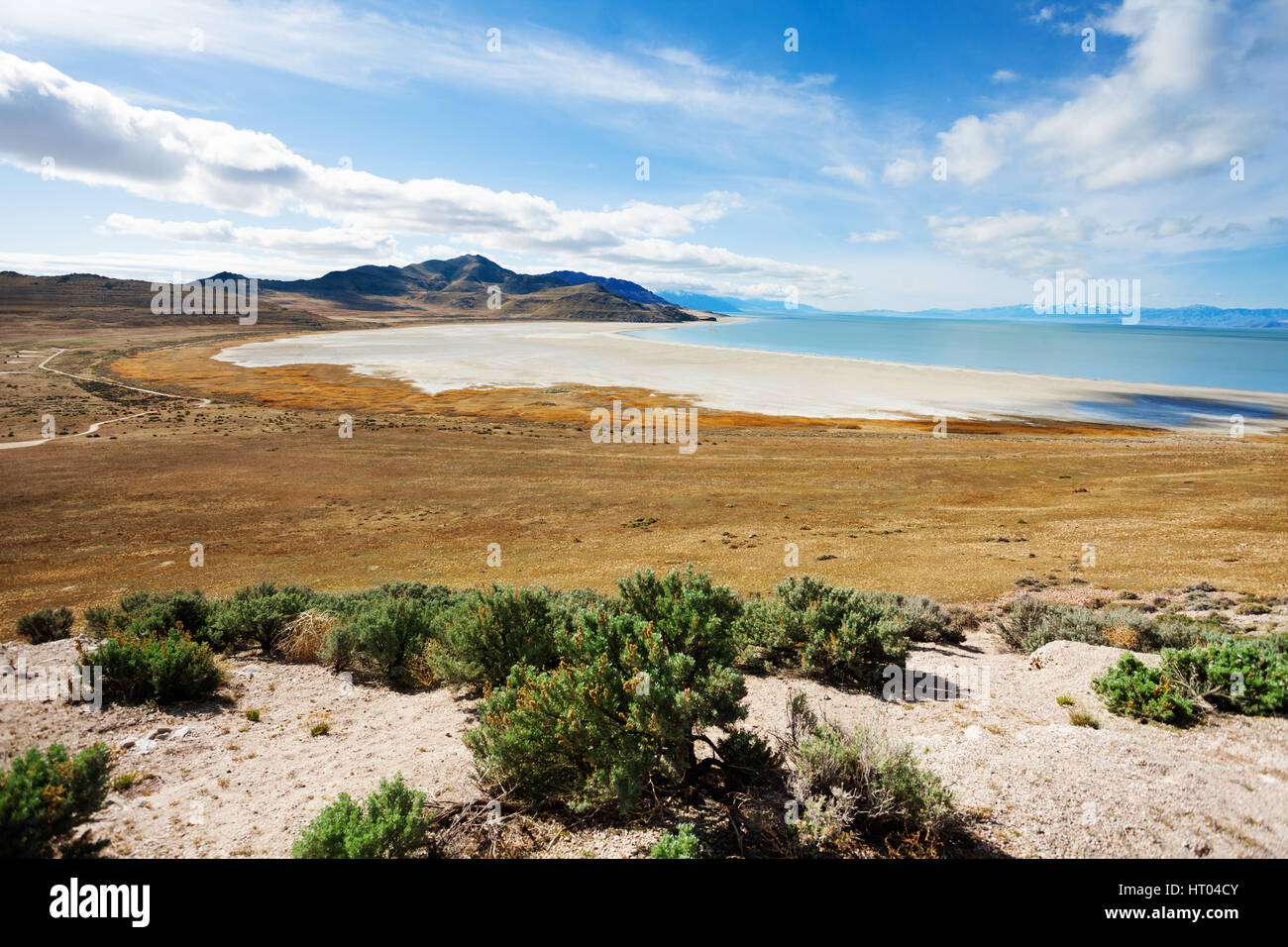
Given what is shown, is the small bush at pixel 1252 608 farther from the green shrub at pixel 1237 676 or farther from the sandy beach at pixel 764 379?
the sandy beach at pixel 764 379

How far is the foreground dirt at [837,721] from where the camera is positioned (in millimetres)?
4645

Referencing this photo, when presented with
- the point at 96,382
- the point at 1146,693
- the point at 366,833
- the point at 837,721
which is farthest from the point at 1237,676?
the point at 96,382

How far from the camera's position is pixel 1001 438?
45906 mm

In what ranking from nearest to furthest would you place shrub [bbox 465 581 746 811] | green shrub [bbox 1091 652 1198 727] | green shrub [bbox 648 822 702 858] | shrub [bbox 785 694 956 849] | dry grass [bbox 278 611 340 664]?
1. green shrub [bbox 648 822 702 858]
2. shrub [bbox 785 694 956 849]
3. shrub [bbox 465 581 746 811]
4. green shrub [bbox 1091 652 1198 727]
5. dry grass [bbox 278 611 340 664]

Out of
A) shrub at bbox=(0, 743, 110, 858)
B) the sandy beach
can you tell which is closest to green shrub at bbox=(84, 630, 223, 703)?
shrub at bbox=(0, 743, 110, 858)

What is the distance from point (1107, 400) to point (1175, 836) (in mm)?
84544

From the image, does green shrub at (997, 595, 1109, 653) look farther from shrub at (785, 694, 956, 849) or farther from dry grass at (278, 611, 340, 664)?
dry grass at (278, 611, 340, 664)

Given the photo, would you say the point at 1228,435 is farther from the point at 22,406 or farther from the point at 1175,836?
the point at 22,406

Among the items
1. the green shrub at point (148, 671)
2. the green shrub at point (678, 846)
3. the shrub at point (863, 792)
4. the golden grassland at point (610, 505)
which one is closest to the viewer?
the green shrub at point (678, 846)

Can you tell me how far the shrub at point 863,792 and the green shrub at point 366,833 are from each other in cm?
293

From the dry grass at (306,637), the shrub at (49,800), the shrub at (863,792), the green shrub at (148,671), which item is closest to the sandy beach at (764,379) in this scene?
the dry grass at (306,637)

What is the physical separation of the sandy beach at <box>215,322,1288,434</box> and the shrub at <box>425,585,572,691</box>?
55.0m

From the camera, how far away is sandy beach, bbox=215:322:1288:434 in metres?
63.8

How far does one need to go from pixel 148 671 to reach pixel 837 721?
8.63 metres
